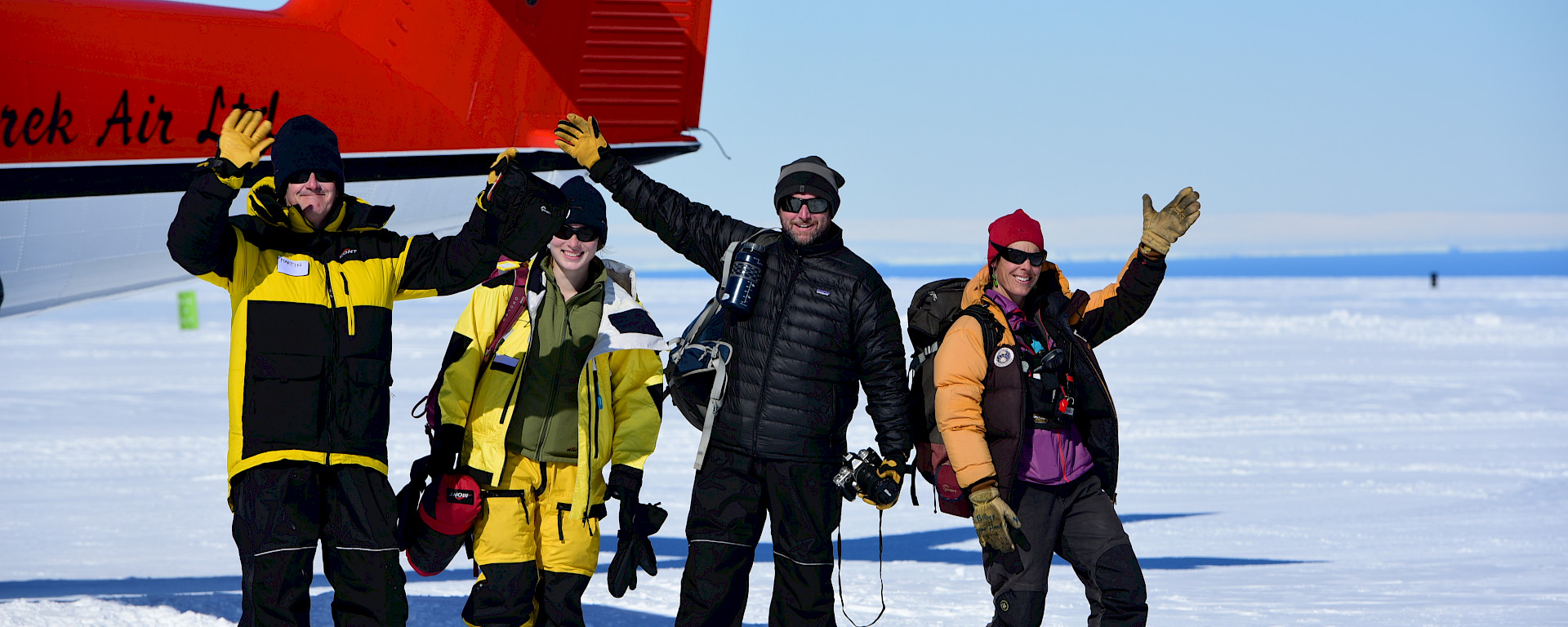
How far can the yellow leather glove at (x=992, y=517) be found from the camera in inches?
168

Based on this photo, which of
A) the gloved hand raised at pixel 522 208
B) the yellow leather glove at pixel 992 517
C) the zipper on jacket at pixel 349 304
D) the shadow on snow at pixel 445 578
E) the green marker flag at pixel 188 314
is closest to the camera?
the zipper on jacket at pixel 349 304

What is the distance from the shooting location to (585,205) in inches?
A: 179

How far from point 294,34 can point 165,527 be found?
169 inches

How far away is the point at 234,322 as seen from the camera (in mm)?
3848

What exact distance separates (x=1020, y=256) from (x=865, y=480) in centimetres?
96

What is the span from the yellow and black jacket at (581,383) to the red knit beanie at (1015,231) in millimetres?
1260

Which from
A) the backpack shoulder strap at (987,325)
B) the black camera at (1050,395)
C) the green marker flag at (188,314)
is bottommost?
the black camera at (1050,395)

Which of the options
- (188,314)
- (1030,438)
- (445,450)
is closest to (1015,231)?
(1030,438)

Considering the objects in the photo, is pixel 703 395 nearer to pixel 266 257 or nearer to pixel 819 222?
pixel 819 222

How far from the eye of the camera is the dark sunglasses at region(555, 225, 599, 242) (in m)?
4.51

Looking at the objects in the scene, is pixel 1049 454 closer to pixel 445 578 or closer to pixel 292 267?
pixel 292 267

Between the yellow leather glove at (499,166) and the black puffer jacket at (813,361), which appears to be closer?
the yellow leather glove at (499,166)

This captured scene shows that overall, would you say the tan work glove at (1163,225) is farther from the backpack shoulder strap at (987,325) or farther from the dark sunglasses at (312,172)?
the dark sunglasses at (312,172)

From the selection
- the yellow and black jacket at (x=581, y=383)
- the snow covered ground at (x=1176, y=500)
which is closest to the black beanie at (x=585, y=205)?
the yellow and black jacket at (x=581, y=383)
